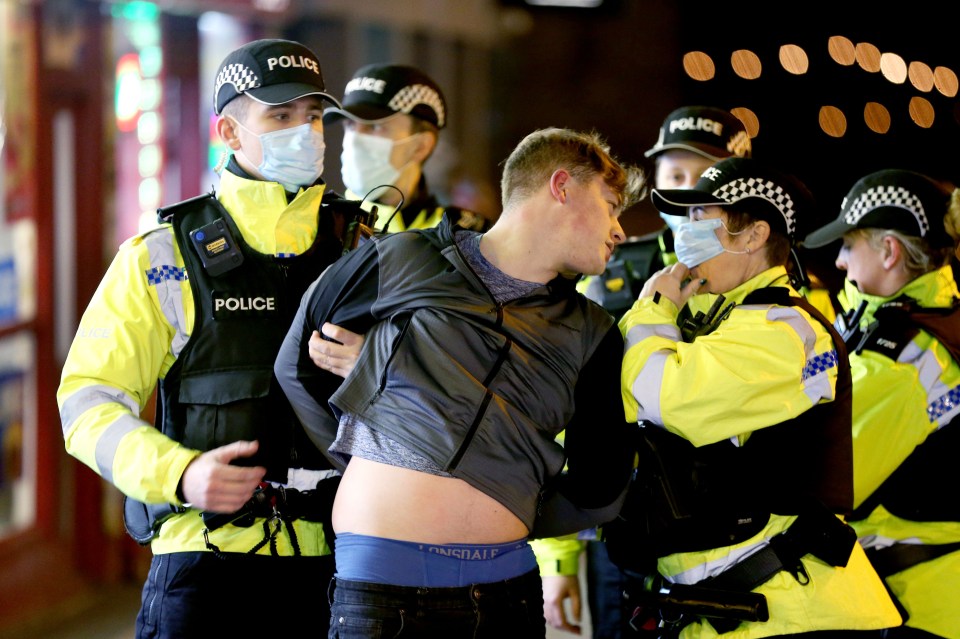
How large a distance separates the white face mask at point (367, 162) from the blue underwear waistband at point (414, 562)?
1.86m

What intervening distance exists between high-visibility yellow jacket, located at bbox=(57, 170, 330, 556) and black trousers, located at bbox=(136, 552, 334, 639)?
0.11 ft

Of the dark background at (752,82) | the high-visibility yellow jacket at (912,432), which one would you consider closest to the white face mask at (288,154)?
the high-visibility yellow jacket at (912,432)

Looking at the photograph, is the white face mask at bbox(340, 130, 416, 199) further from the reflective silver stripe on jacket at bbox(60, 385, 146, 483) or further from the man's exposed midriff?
the man's exposed midriff

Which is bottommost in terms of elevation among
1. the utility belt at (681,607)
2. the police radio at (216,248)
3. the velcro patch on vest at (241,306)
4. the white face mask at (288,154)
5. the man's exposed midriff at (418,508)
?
the utility belt at (681,607)

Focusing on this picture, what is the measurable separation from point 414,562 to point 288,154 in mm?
1105

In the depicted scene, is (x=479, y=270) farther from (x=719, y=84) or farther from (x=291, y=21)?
(x=719, y=84)

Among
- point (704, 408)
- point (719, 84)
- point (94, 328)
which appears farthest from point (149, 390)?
point (719, 84)

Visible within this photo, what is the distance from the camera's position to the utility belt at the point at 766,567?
8.48 feet

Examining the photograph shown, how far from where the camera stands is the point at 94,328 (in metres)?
2.61

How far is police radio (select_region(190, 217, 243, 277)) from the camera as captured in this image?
264 centimetres

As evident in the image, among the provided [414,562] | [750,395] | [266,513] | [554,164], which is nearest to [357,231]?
[554,164]

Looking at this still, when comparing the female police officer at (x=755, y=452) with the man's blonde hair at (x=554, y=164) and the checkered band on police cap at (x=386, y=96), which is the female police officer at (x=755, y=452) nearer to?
the man's blonde hair at (x=554, y=164)

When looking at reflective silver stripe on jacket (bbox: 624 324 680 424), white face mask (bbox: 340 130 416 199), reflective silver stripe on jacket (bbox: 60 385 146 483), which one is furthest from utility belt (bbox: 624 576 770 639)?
white face mask (bbox: 340 130 416 199)

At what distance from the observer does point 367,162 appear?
401cm
